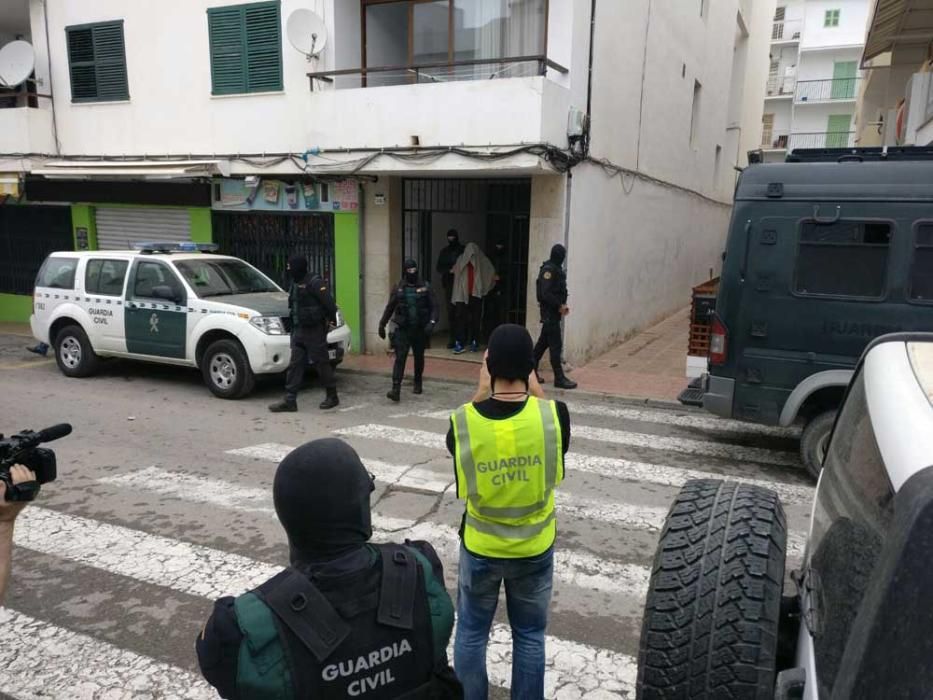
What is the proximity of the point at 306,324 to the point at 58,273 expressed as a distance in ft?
14.6

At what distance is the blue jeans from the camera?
109 inches

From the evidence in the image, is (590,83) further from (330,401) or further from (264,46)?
(330,401)

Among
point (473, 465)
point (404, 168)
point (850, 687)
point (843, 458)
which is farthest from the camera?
point (404, 168)

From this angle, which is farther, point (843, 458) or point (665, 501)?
point (665, 501)

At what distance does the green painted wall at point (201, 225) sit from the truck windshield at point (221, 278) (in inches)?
123

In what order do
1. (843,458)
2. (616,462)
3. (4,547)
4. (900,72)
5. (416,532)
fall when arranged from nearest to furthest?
(843,458) < (4,547) < (416,532) < (616,462) < (900,72)

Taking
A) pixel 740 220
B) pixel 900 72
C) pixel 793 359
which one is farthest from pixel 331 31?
pixel 900 72

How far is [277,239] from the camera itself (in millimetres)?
12789

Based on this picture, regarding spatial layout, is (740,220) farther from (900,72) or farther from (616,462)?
(900,72)

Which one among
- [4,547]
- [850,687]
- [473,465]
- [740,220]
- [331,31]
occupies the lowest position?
[4,547]

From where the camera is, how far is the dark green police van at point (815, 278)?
5.74 meters

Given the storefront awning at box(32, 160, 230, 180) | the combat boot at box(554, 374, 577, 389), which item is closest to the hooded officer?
the combat boot at box(554, 374, 577, 389)

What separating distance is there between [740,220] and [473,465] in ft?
14.7

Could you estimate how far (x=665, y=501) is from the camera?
Result: 5703 millimetres
